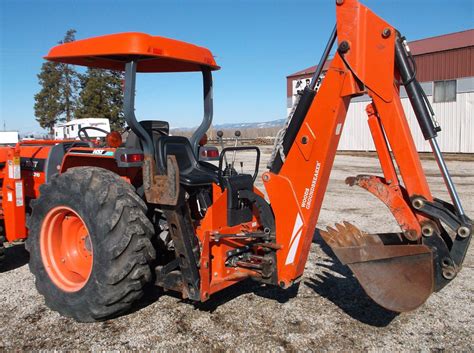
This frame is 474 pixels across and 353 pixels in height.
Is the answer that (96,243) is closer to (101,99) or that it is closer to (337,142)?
(337,142)

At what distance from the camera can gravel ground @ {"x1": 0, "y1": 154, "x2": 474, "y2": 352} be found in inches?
133

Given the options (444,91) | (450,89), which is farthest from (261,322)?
(444,91)

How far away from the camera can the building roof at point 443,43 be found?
24359 mm

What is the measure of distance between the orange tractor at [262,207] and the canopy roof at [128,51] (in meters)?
0.01

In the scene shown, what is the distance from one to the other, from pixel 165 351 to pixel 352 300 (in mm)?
1823

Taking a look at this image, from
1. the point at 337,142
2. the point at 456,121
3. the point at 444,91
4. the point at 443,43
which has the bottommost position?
the point at 337,142

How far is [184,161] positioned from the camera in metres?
4.05

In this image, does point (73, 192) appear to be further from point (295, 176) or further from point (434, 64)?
point (434, 64)

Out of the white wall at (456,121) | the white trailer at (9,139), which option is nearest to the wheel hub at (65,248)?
the white trailer at (9,139)

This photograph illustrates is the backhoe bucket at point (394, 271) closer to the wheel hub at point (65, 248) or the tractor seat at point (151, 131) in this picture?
the tractor seat at point (151, 131)

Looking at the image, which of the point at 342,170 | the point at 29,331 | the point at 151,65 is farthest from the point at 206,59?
the point at 342,170

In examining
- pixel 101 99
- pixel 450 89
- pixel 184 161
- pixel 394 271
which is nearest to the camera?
pixel 394 271

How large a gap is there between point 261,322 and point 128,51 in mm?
2351

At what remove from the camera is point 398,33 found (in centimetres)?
339
